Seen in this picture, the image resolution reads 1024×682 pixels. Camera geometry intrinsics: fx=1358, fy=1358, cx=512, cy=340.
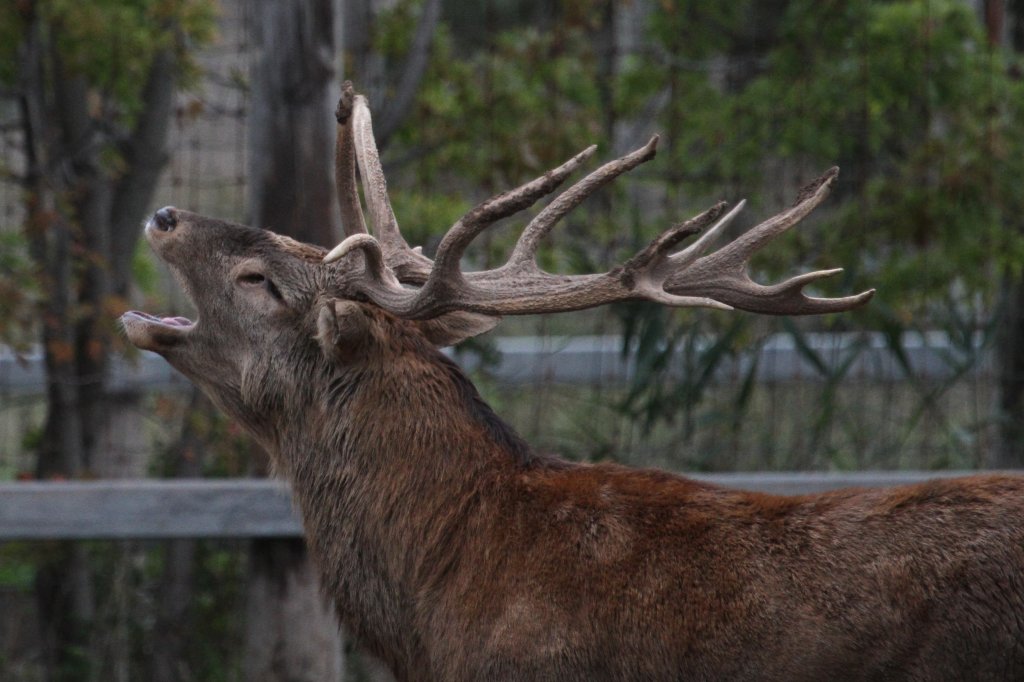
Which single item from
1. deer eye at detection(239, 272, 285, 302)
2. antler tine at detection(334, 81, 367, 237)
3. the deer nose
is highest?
antler tine at detection(334, 81, 367, 237)

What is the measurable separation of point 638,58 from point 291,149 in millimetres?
2830

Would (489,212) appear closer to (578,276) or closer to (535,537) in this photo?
(578,276)

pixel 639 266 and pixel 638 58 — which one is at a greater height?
pixel 638 58

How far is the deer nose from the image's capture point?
3.87 metres

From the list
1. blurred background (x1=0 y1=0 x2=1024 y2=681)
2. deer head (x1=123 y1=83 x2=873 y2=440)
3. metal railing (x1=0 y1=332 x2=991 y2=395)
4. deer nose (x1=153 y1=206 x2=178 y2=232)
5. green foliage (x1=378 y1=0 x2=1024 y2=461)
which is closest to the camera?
deer head (x1=123 y1=83 x2=873 y2=440)

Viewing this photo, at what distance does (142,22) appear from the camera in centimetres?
614

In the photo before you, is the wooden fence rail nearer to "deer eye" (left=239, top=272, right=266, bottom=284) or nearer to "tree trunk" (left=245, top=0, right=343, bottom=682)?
"tree trunk" (left=245, top=0, right=343, bottom=682)

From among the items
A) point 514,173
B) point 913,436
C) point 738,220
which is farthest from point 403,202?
point 913,436

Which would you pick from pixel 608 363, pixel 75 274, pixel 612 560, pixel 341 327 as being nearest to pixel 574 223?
pixel 608 363

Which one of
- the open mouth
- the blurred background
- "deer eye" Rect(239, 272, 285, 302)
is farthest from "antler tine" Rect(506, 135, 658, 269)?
the blurred background

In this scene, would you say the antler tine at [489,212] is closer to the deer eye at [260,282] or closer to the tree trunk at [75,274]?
the deer eye at [260,282]

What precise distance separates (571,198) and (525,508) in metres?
0.79

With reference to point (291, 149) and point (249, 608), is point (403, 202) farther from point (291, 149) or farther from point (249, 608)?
point (249, 608)

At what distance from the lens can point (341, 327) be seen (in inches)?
139
